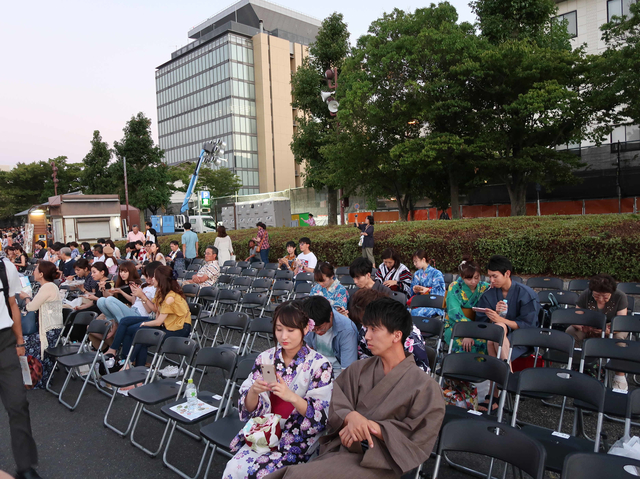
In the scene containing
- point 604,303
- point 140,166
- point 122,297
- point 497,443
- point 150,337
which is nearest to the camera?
point 497,443

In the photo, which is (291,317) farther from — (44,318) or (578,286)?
(578,286)

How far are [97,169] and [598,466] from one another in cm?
3567

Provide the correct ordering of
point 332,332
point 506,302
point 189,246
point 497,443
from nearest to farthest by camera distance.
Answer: point 497,443 < point 332,332 < point 506,302 < point 189,246

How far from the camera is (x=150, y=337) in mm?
4449

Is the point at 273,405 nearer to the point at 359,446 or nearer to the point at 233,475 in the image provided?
the point at 233,475

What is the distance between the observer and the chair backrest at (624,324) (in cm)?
417

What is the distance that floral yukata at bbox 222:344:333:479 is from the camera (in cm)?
252

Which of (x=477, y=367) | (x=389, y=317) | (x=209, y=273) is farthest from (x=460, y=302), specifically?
(x=209, y=273)

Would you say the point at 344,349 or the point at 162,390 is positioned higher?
the point at 344,349

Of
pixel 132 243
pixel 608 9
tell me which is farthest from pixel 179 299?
pixel 608 9

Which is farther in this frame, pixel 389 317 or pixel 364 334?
pixel 364 334

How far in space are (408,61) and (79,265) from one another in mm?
13257

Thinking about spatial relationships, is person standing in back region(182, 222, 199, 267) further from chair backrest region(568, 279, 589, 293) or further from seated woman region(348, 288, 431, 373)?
chair backrest region(568, 279, 589, 293)

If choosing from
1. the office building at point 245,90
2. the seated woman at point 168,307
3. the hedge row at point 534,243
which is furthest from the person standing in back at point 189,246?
the office building at point 245,90
